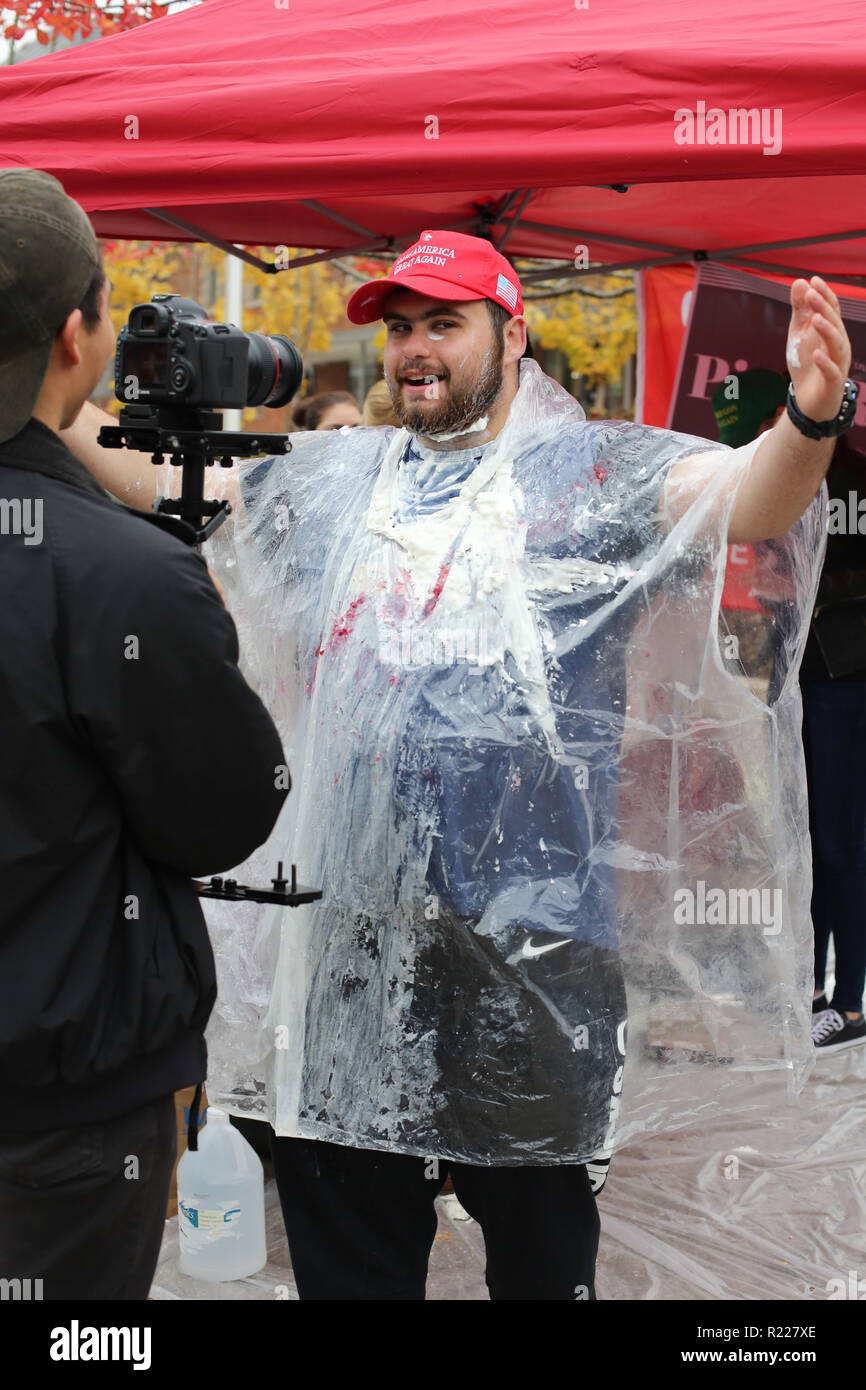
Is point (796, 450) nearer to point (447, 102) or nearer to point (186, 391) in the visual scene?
point (186, 391)

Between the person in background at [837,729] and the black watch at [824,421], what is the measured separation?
6.86ft

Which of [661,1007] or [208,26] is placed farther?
[208,26]

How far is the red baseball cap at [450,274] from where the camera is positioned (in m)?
2.01

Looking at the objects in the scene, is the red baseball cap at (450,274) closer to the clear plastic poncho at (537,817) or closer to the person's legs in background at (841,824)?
the clear plastic poncho at (537,817)

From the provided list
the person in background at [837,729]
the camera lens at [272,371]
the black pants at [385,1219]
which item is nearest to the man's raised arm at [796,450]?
the camera lens at [272,371]

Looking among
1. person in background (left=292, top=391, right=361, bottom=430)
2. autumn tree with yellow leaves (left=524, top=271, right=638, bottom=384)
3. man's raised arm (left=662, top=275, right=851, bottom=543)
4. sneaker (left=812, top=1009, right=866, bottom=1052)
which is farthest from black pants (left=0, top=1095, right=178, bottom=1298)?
autumn tree with yellow leaves (left=524, top=271, right=638, bottom=384)

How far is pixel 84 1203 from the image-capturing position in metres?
1.37

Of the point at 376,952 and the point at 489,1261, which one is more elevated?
the point at 376,952

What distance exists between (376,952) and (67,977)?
2.37 ft

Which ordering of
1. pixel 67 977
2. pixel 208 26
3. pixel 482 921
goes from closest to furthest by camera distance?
pixel 67 977 → pixel 482 921 → pixel 208 26

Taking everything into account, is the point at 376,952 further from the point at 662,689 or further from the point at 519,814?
the point at 662,689

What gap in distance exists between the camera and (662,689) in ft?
6.52

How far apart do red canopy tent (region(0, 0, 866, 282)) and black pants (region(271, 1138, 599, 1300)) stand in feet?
5.55
